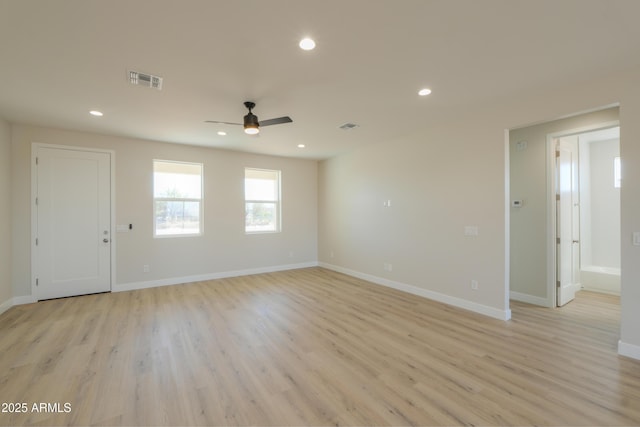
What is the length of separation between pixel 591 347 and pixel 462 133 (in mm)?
2896

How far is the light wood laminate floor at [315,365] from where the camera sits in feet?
Result: 6.36

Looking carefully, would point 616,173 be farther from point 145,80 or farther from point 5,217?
point 5,217

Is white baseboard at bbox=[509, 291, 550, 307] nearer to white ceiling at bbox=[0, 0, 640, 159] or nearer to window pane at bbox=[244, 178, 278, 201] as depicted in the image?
white ceiling at bbox=[0, 0, 640, 159]

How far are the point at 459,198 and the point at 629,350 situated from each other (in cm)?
229

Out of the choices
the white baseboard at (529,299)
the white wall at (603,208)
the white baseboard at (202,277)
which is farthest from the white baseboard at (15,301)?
the white wall at (603,208)

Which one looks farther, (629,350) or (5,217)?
(5,217)

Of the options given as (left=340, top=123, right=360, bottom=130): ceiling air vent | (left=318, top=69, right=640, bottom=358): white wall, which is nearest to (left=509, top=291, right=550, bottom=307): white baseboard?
(left=318, top=69, right=640, bottom=358): white wall

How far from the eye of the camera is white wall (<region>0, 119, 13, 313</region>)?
13.1 feet

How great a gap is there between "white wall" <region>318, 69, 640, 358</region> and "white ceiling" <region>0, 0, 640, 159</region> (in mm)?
285

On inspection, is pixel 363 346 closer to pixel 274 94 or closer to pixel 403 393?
pixel 403 393

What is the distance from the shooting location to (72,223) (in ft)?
15.3

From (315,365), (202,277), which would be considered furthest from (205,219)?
(315,365)

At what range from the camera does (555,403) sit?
2.01 meters

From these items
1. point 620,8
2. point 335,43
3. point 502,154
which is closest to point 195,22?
point 335,43
